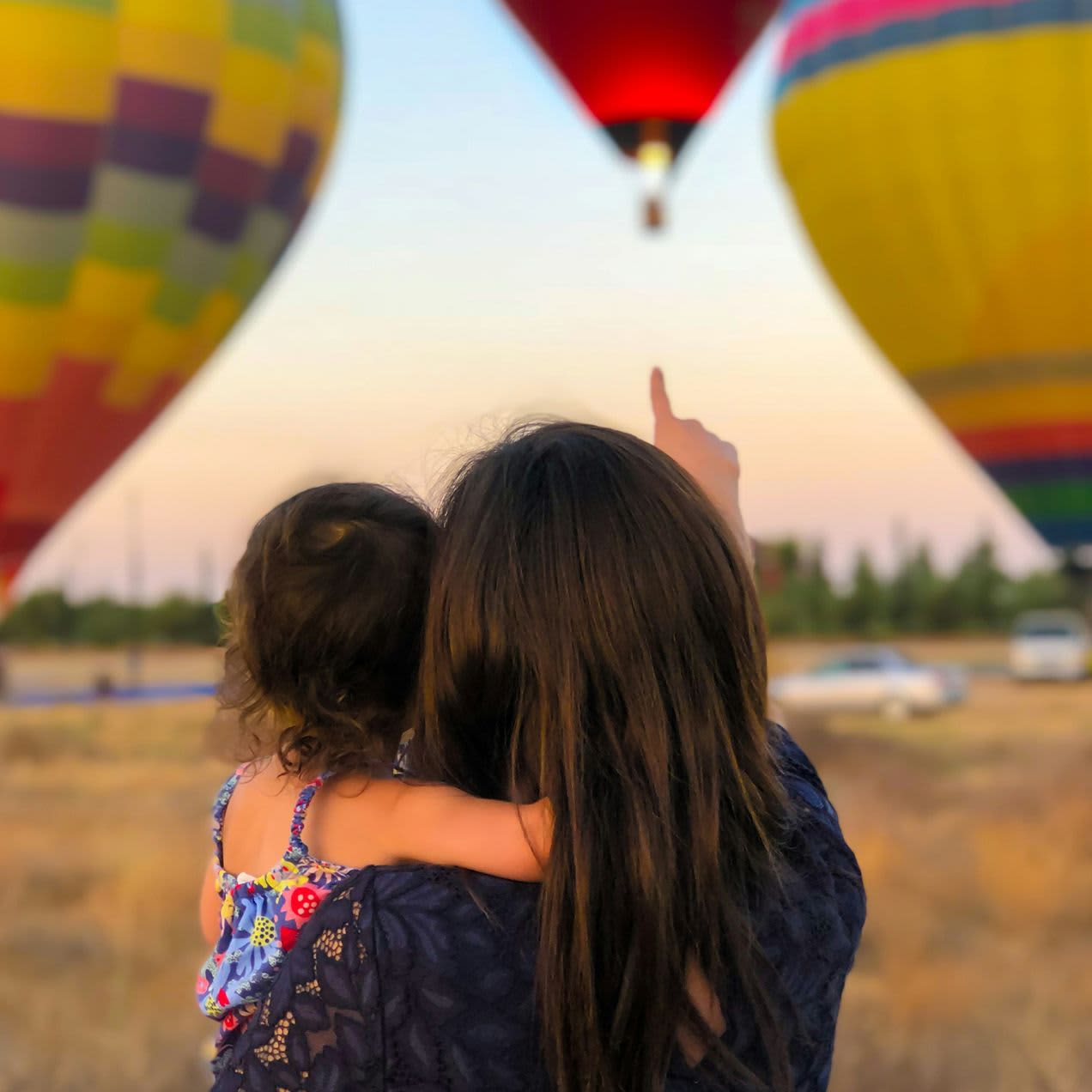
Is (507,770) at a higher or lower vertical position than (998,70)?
lower

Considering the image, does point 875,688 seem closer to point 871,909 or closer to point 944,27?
point 944,27

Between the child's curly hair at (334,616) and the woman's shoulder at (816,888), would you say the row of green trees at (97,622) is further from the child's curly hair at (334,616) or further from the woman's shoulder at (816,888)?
the woman's shoulder at (816,888)

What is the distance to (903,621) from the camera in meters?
23.2

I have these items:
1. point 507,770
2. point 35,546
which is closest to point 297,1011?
point 507,770

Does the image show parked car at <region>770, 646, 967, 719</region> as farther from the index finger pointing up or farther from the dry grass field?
the index finger pointing up

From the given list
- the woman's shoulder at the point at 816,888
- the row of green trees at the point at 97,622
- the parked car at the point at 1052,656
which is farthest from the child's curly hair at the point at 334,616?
the row of green trees at the point at 97,622

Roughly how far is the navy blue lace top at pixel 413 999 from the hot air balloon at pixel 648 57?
198 inches

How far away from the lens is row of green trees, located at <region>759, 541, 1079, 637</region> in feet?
74.7

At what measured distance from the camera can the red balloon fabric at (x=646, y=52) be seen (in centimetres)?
537

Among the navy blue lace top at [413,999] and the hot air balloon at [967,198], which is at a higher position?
the hot air balloon at [967,198]

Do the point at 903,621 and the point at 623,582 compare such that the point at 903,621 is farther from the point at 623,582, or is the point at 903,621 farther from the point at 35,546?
the point at 623,582

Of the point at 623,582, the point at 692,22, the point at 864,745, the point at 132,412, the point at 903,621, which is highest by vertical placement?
the point at 692,22

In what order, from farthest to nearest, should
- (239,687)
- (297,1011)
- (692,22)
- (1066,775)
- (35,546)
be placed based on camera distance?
Answer: (35,546)
(1066,775)
(692,22)
(239,687)
(297,1011)

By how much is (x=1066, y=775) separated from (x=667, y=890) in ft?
27.0
